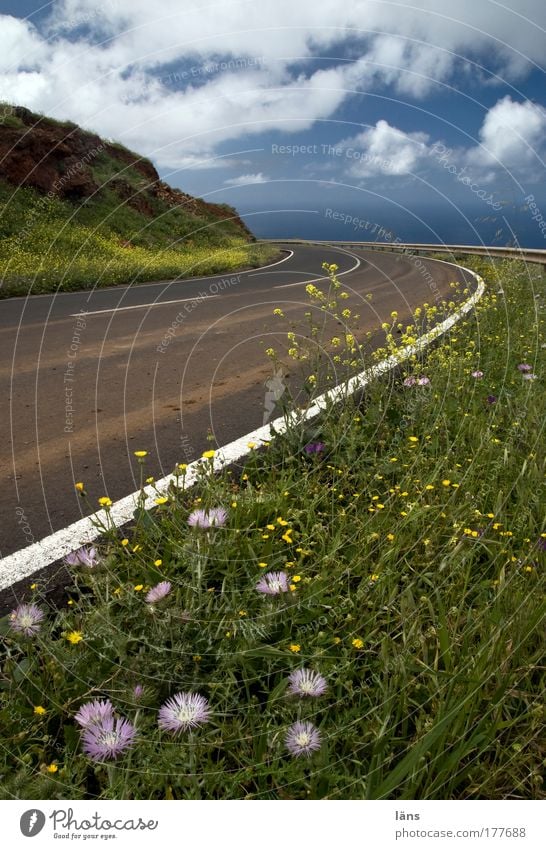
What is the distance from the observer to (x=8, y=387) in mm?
4949

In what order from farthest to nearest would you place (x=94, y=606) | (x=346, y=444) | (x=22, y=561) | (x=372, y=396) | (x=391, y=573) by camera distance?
1. (x=372, y=396)
2. (x=346, y=444)
3. (x=22, y=561)
4. (x=391, y=573)
5. (x=94, y=606)

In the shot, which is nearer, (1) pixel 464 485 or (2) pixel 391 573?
(2) pixel 391 573

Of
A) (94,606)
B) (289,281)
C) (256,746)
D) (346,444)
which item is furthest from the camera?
(289,281)

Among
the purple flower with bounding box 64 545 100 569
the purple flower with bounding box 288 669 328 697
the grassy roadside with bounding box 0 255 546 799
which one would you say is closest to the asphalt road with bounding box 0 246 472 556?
the purple flower with bounding box 64 545 100 569

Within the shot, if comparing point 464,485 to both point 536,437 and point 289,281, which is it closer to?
point 536,437

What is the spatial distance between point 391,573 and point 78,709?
1.13 metres

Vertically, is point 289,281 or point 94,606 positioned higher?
point 289,281

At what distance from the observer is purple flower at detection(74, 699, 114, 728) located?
1.64 metres
